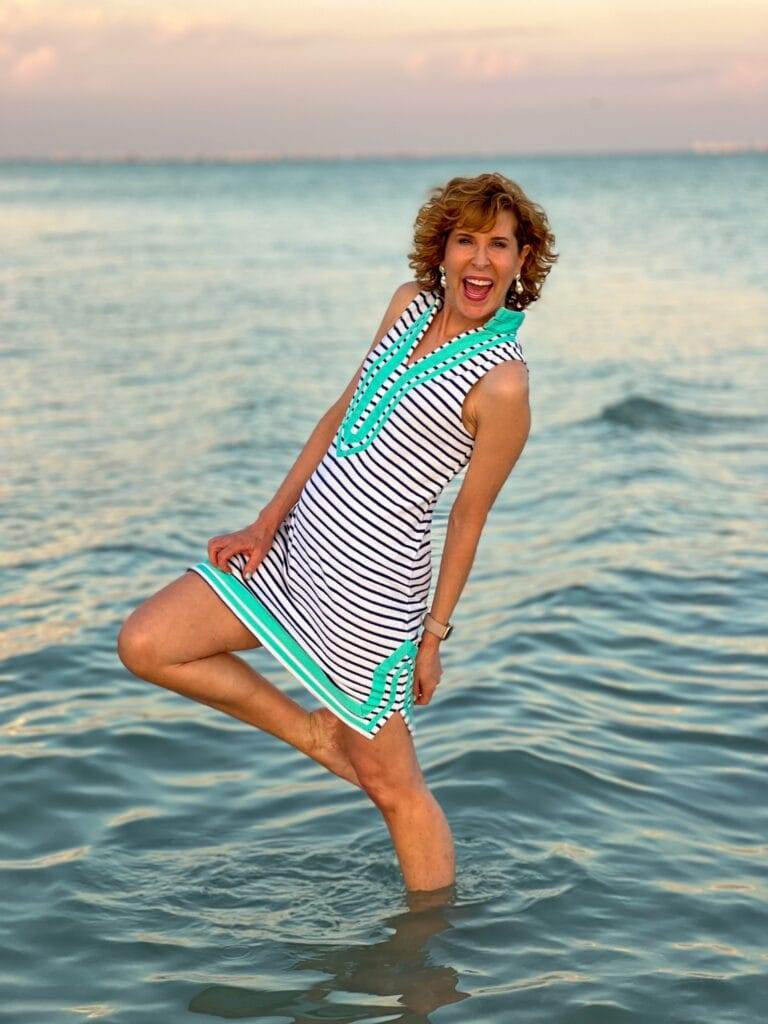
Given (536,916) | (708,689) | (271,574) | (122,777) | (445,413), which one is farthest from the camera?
(708,689)

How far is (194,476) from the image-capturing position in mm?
12297

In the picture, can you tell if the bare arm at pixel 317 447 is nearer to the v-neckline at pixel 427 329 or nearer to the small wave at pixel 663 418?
the v-neckline at pixel 427 329

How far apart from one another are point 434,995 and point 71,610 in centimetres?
460

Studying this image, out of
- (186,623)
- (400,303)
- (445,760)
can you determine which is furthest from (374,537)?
(445,760)

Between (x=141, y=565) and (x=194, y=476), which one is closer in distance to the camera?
(x=141, y=565)

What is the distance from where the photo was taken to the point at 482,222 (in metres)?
4.22

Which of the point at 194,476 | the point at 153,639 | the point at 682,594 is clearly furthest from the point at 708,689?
the point at 194,476

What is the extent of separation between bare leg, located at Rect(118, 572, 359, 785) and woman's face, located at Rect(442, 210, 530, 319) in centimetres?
118

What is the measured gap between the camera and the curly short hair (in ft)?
13.9

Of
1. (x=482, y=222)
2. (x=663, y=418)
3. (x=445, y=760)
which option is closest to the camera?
(x=482, y=222)

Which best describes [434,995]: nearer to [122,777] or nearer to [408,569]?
[408,569]

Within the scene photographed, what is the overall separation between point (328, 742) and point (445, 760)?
1680 millimetres

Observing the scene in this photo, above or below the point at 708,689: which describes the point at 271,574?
above

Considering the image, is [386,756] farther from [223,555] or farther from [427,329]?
[427,329]
